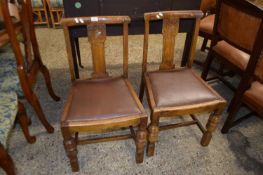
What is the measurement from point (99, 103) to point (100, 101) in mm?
19

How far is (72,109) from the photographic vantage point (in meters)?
1.23

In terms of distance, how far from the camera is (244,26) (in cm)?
146

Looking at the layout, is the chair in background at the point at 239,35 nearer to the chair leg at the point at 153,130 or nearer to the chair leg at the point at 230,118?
the chair leg at the point at 230,118

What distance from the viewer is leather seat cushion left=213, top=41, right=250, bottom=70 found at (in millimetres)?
1679

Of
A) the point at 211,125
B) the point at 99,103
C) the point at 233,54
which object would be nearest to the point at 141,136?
the point at 99,103

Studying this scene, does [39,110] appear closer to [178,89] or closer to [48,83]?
[48,83]

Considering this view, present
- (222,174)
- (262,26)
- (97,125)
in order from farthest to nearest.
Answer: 1. (222,174)
2. (262,26)
3. (97,125)

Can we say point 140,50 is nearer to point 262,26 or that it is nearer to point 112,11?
point 112,11

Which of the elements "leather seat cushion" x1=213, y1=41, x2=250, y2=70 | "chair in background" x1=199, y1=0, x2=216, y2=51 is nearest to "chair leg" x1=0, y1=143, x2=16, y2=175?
"leather seat cushion" x1=213, y1=41, x2=250, y2=70

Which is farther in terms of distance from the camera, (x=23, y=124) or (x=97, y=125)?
(x=23, y=124)

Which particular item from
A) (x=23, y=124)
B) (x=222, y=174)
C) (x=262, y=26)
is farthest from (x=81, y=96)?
(x=262, y=26)

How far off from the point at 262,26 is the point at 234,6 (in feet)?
1.02

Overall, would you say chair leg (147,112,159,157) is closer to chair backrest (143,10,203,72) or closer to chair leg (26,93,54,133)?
chair backrest (143,10,203,72)

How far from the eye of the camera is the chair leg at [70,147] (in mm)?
1167
